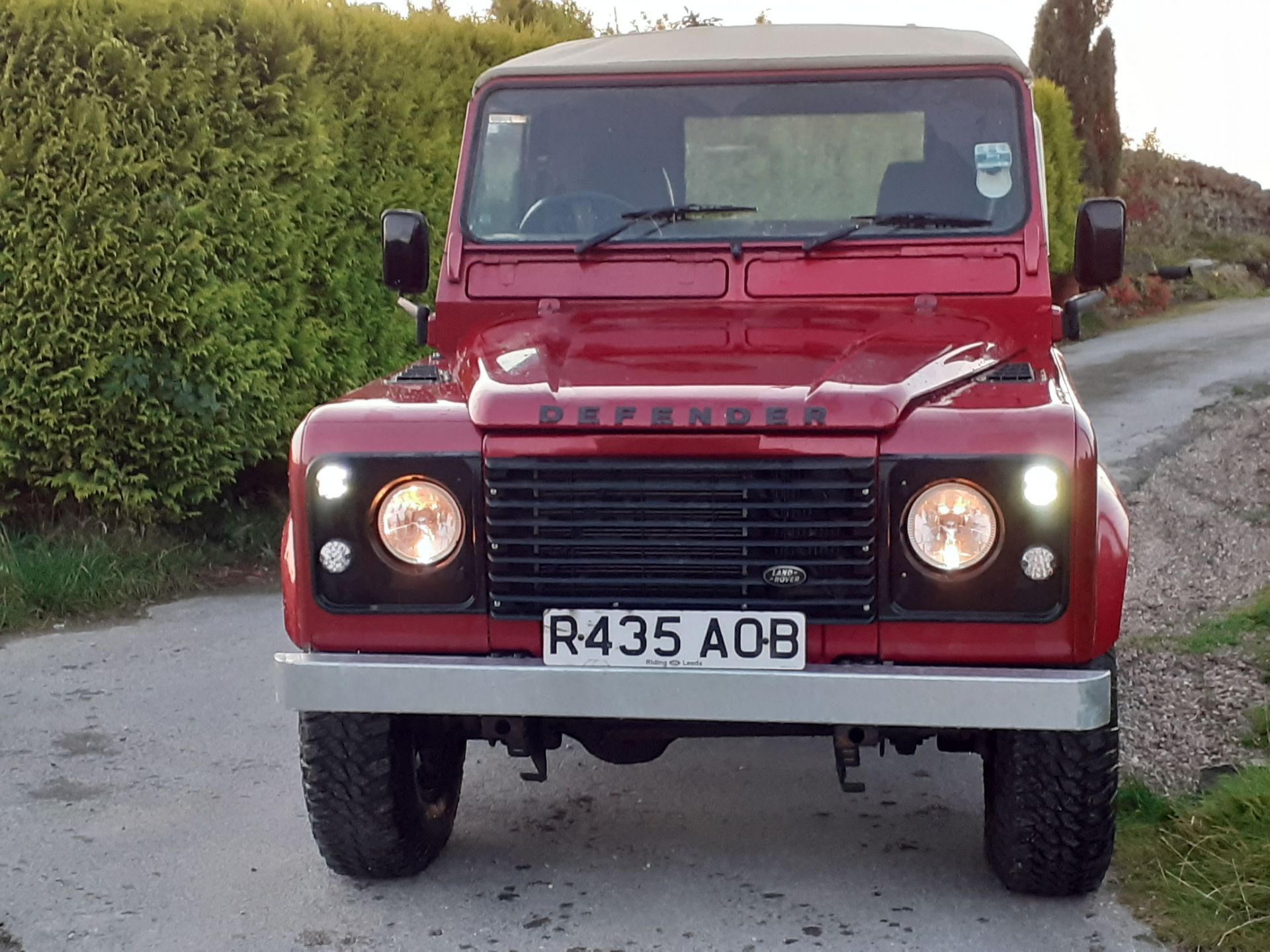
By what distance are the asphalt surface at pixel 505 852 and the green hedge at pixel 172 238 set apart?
5.21 ft

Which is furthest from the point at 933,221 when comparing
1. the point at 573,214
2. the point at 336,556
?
the point at 336,556

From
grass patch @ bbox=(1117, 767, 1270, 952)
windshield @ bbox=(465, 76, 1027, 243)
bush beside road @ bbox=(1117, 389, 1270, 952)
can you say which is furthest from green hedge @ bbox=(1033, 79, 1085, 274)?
grass patch @ bbox=(1117, 767, 1270, 952)

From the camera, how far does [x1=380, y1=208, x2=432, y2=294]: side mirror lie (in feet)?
15.0

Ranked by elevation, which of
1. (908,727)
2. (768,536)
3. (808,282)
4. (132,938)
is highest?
(808,282)

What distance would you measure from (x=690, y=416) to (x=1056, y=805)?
3.97 feet

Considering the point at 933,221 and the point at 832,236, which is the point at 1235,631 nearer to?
the point at 933,221

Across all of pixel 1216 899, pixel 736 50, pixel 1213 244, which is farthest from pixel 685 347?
pixel 1213 244

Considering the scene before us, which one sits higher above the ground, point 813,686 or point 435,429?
point 435,429

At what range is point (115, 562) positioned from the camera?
699 cm

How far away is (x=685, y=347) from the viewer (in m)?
3.74

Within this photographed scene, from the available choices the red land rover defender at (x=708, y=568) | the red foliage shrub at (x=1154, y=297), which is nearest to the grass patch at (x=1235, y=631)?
the red land rover defender at (x=708, y=568)

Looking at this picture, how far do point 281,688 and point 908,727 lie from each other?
4.51 feet

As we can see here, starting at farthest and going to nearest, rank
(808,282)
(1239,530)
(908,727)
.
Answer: (1239,530) → (808,282) → (908,727)

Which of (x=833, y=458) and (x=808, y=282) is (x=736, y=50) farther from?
(x=833, y=458)
